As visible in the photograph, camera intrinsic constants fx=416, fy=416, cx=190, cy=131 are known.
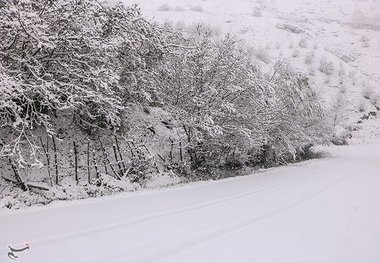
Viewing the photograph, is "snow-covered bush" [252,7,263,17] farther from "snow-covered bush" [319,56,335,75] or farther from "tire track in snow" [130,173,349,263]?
"tire track in snow" [130,173,349,263]

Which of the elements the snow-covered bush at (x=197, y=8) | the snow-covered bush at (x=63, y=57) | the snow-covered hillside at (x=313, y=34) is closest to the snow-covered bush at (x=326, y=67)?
the snow-covered hillside at (x=313, y=34)

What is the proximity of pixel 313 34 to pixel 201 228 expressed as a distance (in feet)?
201

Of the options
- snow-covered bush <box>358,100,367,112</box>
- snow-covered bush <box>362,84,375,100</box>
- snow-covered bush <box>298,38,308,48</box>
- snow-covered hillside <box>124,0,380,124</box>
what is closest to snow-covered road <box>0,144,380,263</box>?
snow-covered hillside <box>124,0,380,124</box>

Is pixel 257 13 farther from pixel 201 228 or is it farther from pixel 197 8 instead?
pixel 201 228

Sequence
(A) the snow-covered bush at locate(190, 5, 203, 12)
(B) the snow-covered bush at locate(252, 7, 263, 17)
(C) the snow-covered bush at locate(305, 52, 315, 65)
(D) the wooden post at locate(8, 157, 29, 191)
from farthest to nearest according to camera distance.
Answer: (B) the snow-covered bush at locate(252, 7, 263, 17), (A) the snow-covered bush at locate(190, 5, 203, 12), (C) the snow-covered bush at locate(305, 52, 315, 65), (D) the wooden post at locate(8, 157, 29, 191)

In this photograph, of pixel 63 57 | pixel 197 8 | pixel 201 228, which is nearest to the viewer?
pixel 201 228

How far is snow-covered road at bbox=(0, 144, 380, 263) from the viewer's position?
236 inches

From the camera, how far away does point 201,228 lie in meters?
7.46

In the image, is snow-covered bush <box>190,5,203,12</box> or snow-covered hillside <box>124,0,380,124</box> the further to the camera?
snow-covered bush <box>190,5,203,12</box>

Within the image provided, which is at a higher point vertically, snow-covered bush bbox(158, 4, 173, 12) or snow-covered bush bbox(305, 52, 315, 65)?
snow-covered bush bbox(158, 4, 173, 12)

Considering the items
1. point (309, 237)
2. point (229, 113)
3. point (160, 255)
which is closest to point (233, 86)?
point (229, 113)

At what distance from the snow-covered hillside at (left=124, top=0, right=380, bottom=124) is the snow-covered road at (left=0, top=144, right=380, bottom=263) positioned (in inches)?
1197

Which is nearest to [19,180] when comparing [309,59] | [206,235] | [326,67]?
[206,235]

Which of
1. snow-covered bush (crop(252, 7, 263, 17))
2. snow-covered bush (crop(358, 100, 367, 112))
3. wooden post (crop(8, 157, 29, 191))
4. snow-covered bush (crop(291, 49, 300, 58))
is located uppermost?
snow-covered bush (crop(252, 7, 263, 17))
